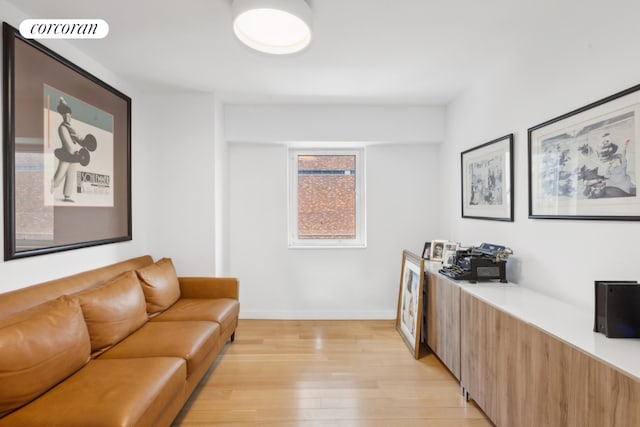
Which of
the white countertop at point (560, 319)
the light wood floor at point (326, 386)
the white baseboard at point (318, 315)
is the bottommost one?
the light wood floor at point (326, 386)

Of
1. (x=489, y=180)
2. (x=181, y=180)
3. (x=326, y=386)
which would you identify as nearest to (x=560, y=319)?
(x=489, y=180)

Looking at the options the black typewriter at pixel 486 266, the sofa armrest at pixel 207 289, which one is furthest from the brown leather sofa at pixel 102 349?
the black typewriter at pixel 486 266

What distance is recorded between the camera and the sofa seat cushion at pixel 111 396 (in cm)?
136

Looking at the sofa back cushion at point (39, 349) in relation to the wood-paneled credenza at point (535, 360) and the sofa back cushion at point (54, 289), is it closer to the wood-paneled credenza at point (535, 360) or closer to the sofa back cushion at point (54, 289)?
the sofa back cushion at point (54, 289)

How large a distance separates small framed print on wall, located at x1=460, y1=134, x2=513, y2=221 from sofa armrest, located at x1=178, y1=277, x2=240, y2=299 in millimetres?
2444

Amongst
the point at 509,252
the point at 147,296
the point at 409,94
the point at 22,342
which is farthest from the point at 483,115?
the point at 22,342

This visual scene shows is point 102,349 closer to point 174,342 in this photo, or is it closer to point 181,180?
point 174,342

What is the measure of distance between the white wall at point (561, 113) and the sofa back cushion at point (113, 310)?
282 centimetres

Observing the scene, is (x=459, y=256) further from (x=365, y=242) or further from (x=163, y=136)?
(x=163, y=136)

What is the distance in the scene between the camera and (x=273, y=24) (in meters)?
2.05

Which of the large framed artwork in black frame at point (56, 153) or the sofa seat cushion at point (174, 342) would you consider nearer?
the large framed artwork in black frame at point (56, 153)

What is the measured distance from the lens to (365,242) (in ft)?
13.1

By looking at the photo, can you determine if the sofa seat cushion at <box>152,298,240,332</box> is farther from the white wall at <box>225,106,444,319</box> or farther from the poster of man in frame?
the poster of man in frame

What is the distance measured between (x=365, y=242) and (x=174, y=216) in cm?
220
